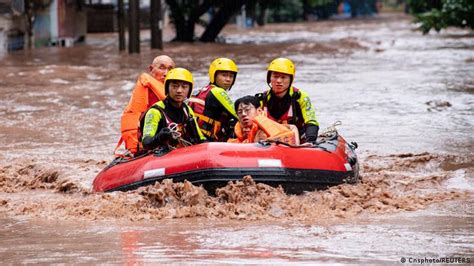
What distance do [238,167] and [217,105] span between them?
1.28m

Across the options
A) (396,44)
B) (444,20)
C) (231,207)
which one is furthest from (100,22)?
(231,207)

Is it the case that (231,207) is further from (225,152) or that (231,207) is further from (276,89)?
(276,89)

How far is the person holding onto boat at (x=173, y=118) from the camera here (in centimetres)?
973

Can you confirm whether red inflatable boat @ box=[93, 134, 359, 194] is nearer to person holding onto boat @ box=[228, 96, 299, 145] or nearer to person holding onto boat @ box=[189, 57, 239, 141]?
person holding onto boat @ box=[228, 96, 299, 145]

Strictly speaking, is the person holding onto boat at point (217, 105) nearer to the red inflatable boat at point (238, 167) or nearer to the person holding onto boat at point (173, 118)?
the person holding onto boat at point (173, 118)

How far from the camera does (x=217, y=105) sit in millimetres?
10312

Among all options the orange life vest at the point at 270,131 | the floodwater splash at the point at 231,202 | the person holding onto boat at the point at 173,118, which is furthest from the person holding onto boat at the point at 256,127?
the floodwater splash at the point at 231,202

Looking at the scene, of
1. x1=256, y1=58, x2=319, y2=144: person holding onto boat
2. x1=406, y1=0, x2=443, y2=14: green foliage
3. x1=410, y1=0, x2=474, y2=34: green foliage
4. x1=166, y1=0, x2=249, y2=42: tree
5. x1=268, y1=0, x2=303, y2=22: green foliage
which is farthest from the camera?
x1=268, y1=0, x2=303, y2=22: green foliage

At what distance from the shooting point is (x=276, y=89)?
10422 mm

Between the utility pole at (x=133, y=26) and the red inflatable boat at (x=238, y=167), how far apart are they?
1927 cm

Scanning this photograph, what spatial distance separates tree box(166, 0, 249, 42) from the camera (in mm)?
36750

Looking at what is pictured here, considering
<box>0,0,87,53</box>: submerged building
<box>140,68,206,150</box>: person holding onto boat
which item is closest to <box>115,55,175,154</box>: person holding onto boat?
<box>140,68,206,150</box>: person holding onto boat

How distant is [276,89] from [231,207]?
176cm

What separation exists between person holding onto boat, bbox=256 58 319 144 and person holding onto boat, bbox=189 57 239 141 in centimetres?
36
